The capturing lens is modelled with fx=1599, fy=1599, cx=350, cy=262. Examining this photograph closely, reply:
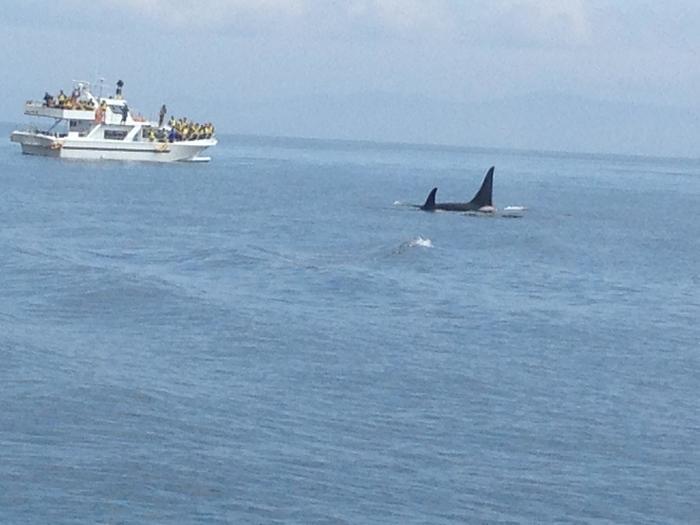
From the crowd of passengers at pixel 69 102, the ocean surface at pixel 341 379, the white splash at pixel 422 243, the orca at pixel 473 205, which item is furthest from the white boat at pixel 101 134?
the white splash at pixel 422 243

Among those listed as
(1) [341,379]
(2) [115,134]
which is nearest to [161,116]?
(2) [115,134]

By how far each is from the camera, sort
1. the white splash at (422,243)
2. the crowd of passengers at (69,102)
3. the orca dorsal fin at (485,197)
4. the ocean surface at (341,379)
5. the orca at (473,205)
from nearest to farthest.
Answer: the ocean surface at (341,379)
the white splash at (422,243)
the orca at (473,205)
the orca dorsal fin at (485,197)
the crowd of passengers at (69,102)

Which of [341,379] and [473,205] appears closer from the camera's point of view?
[341,379]

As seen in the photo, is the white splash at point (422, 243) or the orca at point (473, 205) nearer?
→ the white splash at point (422, 243)

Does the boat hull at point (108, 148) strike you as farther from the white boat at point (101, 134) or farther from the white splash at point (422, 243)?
the white splash at point (422, 243)

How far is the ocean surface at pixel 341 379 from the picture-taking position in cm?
1861

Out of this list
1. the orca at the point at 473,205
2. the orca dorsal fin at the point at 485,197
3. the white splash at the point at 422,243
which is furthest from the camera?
the orca dorsal fin at the point at 485,197

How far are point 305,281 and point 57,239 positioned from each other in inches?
451

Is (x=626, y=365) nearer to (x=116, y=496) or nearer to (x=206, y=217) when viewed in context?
(x=116, y=496)

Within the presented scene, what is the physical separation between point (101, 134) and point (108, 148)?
1.50 m

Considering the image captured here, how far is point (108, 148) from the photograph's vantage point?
10225cm

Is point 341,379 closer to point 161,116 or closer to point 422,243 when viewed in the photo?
point 422,243

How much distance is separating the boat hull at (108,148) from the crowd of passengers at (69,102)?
2.41 meters

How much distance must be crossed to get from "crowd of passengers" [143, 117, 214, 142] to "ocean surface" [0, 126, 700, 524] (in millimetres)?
51729
